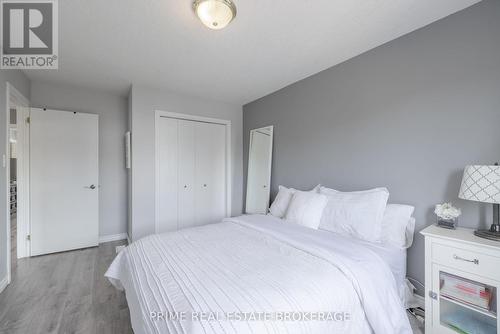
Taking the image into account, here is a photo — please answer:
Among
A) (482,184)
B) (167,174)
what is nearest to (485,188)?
(482,184)

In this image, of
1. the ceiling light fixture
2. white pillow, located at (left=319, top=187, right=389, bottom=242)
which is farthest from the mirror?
the ceiling light fixture

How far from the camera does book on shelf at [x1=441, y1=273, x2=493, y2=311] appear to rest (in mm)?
1382

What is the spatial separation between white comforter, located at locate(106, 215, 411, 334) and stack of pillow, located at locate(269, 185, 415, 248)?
0.86ft

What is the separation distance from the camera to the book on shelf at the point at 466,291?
4.53ft

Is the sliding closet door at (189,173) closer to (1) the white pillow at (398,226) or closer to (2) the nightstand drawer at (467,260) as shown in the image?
(1) the white pillow at (398,226)

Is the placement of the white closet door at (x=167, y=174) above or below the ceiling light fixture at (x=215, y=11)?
below

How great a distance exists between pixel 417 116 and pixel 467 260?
1.18 meters

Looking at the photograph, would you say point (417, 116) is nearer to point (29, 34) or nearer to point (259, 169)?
point (259, 169)

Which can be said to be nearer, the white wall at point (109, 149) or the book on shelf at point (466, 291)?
the book on shelf at point (466, 291)

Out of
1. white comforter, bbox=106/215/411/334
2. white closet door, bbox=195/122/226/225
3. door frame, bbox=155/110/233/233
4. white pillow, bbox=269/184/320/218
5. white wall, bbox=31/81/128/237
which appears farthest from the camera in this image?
white closet door, bbox=195/122/226/225

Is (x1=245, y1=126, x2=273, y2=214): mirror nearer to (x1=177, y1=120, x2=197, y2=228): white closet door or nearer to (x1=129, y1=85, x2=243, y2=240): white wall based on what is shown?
(x1=177, y1=120, x2=197, y2=228): white closet door

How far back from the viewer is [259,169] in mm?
3809

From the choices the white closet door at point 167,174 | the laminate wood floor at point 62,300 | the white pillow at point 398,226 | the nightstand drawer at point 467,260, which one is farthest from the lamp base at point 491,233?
the white closet door at point 167,174

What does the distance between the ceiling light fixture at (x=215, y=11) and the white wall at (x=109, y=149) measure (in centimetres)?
281
